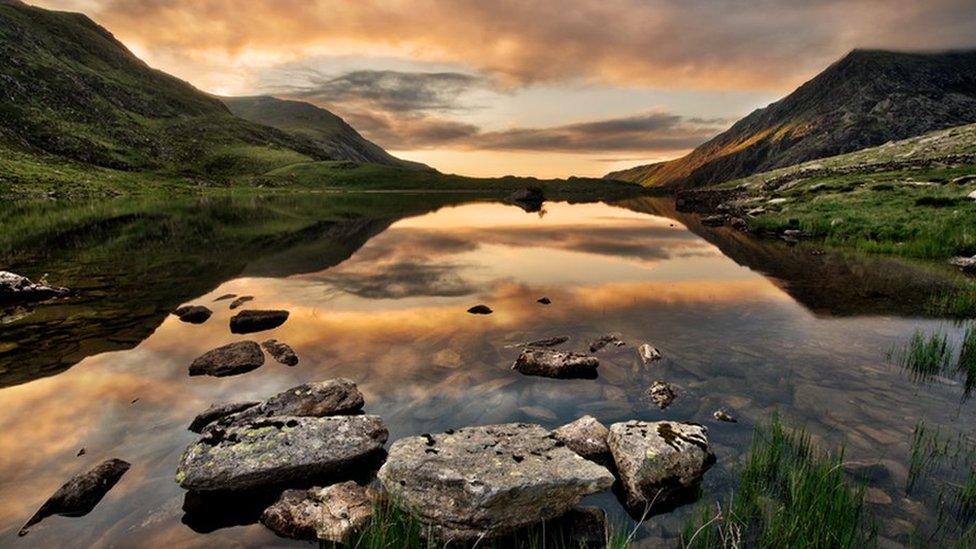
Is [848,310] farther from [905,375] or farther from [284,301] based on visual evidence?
[284,301]

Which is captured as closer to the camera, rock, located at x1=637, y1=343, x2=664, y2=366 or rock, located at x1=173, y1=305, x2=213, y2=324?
rock, located at x1=637, y1=343, x2=664, y2=366

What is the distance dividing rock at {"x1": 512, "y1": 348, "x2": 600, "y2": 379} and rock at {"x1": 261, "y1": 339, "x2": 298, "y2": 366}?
704 centimetres

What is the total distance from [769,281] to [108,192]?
13782 centimetres

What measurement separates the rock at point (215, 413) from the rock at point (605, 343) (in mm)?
10408

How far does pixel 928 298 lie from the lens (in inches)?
834

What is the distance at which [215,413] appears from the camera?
37.5 ft

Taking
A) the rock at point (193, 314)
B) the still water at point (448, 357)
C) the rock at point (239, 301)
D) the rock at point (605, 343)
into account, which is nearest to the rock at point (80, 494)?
the still water at point (448, 357)

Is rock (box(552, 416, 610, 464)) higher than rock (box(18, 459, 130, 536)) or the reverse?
higher

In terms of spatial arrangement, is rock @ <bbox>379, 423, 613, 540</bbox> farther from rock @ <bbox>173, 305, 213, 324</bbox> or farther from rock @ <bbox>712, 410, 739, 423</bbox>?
rock @ <bbox>173, 305, 213, 324</bbox>

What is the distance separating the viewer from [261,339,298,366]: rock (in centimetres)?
1515

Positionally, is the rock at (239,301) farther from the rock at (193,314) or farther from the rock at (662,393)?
the rock at (662,393)

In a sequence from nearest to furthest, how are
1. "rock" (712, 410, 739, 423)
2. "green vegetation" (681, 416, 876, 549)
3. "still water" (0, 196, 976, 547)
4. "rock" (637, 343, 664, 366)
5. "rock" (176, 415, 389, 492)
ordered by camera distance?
"green vegetation" (681, 416, 876, 549), "rock" (176, 415, 389, 492), "still water" (0, 196, 976, 547), "rock" (712, 410, 739, 423), "rock" (637, 343, 664, 366)

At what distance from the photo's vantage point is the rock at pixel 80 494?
811 centimetres

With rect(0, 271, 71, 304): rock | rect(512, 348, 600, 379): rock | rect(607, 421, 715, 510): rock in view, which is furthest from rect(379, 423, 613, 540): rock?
rect(0, 271, 71, 304): rock
